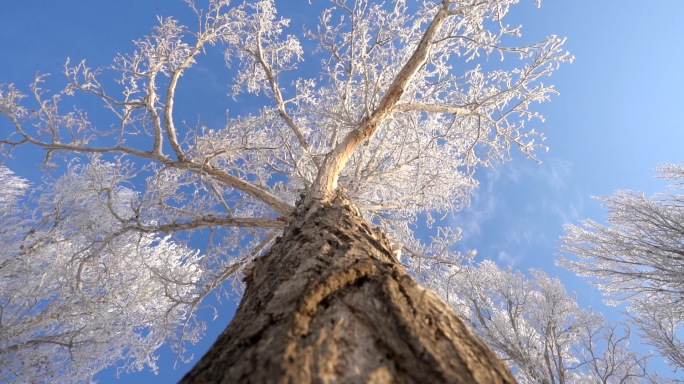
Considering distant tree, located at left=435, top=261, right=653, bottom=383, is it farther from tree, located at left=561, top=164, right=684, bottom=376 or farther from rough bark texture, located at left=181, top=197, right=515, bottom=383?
rough bark texture, located at left=181, top=197, right=515, bottom=383

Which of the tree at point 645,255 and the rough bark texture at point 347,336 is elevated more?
the tree at point 645,255

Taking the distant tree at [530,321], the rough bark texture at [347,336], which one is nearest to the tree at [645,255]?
the distant tree at [530,321]

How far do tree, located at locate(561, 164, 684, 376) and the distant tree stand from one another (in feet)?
3.13

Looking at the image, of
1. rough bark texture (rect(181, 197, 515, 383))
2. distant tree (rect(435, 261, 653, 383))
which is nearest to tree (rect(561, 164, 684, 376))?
distant tree (rect(435, 261, 653, 383))

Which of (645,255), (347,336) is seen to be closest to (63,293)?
(347,336)

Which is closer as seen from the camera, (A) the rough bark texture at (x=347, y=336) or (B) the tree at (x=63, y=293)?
(A) the rough bark texture at (x=347, y=336)

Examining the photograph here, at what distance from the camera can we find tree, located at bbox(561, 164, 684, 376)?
784 centimetres

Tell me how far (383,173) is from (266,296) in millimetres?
5066

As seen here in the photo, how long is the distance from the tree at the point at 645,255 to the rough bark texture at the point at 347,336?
29.4 feet

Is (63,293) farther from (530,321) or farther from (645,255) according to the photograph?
(645,255)

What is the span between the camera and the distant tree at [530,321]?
7230 mm

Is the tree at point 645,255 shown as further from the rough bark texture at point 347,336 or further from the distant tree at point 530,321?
the rough bark texture at point 347,336

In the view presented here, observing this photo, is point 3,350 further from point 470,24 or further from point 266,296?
point 470,24

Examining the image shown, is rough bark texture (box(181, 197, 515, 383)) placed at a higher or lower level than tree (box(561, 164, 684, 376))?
lower
